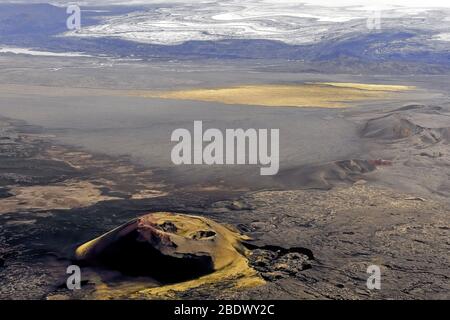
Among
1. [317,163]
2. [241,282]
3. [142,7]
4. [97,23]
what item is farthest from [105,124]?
[142,7]

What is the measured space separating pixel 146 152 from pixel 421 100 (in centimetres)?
2337

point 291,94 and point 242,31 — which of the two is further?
point 242,31

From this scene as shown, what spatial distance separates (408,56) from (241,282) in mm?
66801

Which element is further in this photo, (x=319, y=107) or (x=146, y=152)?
(x=319, y=107)

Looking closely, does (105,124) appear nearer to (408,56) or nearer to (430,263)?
(430,263)

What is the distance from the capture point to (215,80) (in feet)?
173

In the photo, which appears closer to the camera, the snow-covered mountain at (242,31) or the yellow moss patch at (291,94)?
the yellow moss patch at (291,94)

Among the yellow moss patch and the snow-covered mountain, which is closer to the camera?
the yellow moss patch

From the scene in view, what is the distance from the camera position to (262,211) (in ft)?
55.2

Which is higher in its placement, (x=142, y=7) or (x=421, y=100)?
(x=142, y=7)

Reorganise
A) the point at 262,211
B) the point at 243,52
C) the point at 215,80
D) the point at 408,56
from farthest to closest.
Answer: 1. the point at 243,52
2. the point at 408,56
3. the point at 215,80
4. the point at 262,211

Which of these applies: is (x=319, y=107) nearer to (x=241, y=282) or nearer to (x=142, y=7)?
(x=241, y=282)

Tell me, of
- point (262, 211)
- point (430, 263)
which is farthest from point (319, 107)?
point (430, 263)

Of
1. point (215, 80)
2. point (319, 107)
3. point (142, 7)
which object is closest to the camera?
point (319, 107)
